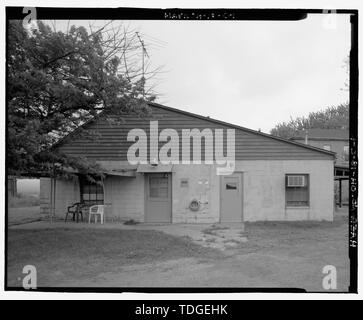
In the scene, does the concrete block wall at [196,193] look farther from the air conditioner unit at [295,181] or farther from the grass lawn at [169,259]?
the air conditioner unit at [295,181]

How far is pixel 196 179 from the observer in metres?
11.2

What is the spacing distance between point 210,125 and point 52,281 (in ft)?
24.3

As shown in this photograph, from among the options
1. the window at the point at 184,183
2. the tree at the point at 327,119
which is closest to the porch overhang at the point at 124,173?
the window at the point at 184,183

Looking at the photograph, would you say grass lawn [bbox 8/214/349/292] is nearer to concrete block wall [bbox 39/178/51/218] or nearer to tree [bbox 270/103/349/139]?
tree [bbox 270/103/349/139]

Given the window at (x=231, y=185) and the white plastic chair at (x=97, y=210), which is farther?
the window at (x=231, y=185)

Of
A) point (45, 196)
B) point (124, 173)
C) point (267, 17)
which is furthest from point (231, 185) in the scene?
point (267, 17)

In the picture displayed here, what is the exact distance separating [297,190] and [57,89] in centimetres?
879

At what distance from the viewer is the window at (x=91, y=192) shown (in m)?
11.3

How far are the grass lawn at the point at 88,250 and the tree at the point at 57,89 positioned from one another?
149 cm

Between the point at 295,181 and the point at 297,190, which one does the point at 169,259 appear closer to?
the point at 295,181

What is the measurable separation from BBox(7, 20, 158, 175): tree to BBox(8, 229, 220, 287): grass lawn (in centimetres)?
149

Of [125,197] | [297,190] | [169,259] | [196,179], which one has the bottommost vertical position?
[169,259]

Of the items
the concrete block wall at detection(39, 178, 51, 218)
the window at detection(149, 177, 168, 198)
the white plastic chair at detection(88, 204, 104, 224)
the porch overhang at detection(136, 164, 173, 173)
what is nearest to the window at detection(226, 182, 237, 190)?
the porch overhang at detection(136, 164, 173, 173)
